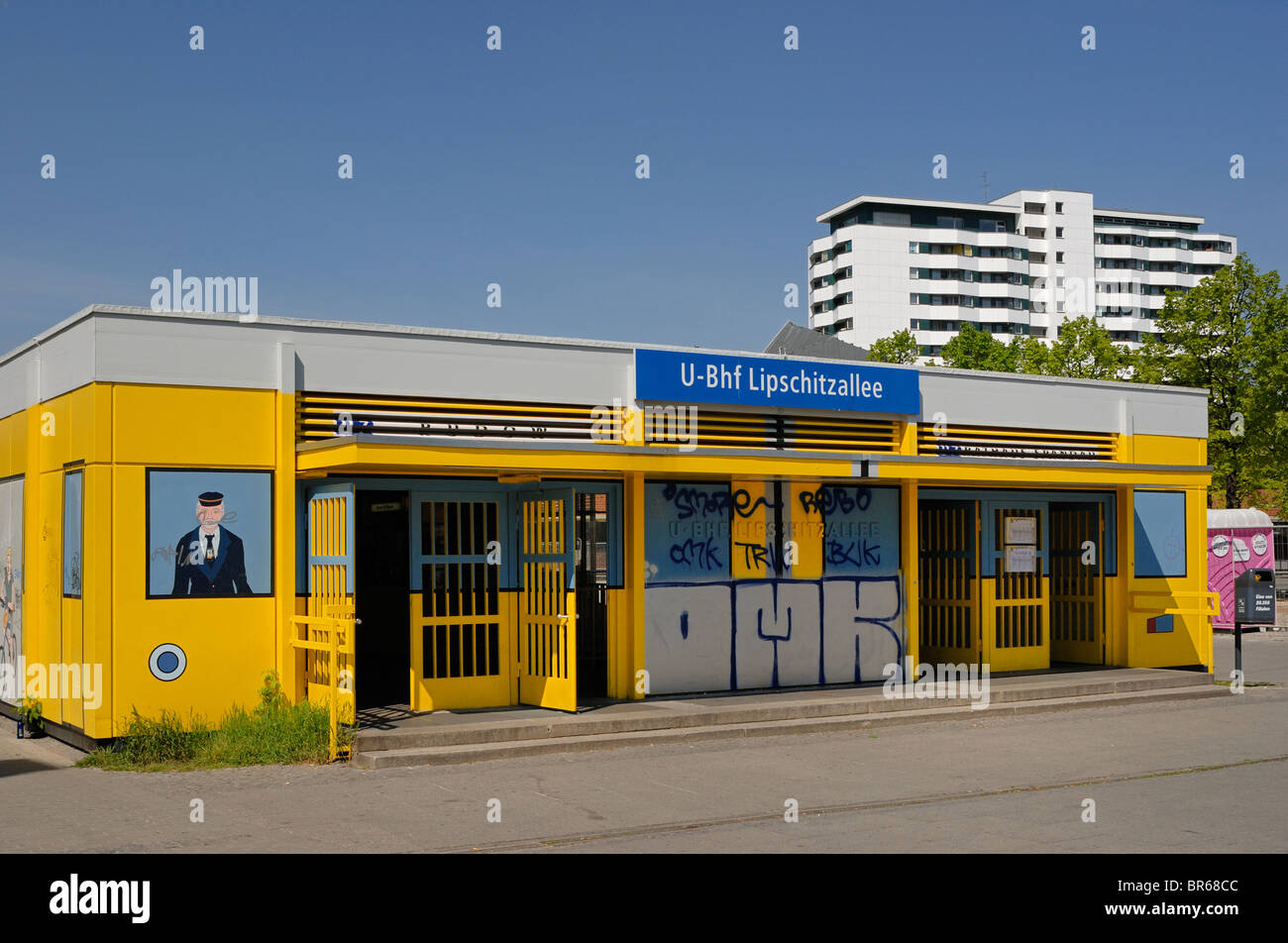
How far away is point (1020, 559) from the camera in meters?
17.2

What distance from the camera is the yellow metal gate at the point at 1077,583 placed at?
59.7 ft

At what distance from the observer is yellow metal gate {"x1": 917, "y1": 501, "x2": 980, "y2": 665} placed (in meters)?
17.0

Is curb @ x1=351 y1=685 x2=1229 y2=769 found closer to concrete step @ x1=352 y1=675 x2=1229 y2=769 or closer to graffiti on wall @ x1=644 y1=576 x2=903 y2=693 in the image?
concrete step @ x1=352 y1=675 x2=1229 y2=769

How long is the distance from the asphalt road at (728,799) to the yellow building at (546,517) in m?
1.39

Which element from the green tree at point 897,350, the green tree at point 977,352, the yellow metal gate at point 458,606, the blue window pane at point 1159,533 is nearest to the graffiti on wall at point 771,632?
the yellow metal gate at point 458,606

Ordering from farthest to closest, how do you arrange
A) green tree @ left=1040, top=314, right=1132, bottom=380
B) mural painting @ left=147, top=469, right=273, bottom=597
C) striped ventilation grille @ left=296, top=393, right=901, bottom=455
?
green tree @ left=1040, top=314, right=1132, bottom=380 → striped ventilation grille @ left=296, top=393, right=901, bottom=455 → mural painting @ left=147, top=469, right=273, bottom=597

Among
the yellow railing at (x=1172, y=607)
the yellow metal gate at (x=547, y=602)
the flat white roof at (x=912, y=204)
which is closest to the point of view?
the yellow metal gate at (x=547, y=602)

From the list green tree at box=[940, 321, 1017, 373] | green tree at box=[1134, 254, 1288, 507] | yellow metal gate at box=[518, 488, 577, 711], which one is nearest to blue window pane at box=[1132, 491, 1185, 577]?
yellow metal gate at box=[518, 488, 577, 711]

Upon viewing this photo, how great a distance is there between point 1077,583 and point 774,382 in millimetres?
6307

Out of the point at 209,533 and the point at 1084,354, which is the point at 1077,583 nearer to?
the point at 209,533

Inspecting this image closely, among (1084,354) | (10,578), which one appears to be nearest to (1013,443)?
(10,578)

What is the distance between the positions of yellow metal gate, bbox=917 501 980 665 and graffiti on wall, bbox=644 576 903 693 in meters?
1.25

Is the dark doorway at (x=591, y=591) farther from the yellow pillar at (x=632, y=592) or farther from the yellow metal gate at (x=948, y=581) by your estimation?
the yellow metal gate at (x=948, y=581)

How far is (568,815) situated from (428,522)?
4.72m
